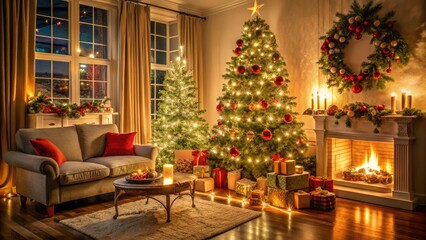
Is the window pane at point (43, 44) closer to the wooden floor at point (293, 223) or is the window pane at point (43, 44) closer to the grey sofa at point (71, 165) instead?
the grey sofa at point (71, 165)

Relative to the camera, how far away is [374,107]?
179 inches

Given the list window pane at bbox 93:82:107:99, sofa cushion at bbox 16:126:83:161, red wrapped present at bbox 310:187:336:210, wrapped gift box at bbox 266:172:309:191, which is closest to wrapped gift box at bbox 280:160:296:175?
wrapped gift box at bbox 266:172:309:191

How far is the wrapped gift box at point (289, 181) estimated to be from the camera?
4309 mm

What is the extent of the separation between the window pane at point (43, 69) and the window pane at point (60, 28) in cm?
48

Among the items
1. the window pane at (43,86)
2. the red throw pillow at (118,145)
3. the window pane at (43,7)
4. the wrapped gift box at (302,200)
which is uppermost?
the window pane at (43,7)

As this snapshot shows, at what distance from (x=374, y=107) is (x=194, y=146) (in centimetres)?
293

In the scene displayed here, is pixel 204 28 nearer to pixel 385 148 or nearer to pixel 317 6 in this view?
pixel 317 6

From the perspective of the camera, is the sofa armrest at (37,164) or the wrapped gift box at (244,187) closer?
the sofa armrest at (37,164)

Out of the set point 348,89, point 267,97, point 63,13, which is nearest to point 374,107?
point 348,89

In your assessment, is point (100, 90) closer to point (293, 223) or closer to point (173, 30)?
point (173, 30)

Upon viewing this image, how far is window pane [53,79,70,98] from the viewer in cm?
566

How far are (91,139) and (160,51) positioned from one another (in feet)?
9.38

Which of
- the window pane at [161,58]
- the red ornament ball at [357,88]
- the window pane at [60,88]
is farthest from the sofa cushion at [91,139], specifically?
the red ornament ball at [357,88]

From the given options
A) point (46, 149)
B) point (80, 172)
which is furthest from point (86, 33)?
point (80, 172)
